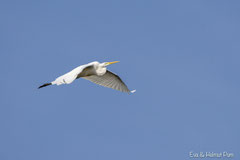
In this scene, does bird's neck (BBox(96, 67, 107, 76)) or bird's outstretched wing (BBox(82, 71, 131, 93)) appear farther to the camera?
bird's outstretched wing (BBox(82, 71, 131, 93))

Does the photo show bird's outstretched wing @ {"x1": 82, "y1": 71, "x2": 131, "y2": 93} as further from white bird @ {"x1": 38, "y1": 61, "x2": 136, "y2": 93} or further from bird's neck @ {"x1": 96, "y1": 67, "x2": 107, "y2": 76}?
bird's neck @ {"x1": 96, "y1": 67, "x2": 107, "y2": 76}

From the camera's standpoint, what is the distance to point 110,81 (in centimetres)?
2070

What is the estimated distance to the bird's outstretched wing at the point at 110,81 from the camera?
20.5 m

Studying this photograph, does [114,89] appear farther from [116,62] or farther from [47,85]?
[47,85]

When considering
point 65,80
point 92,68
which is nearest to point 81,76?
point 92,68

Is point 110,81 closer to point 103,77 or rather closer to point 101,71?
point 103,77

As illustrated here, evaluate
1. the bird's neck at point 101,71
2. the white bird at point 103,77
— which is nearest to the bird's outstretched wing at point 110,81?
the white bird at point 103,77

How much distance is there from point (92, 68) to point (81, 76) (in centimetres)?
76

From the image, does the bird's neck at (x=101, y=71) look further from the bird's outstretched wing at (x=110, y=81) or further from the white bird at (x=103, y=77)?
the bird's outstretched wing at (x=110, y=81)

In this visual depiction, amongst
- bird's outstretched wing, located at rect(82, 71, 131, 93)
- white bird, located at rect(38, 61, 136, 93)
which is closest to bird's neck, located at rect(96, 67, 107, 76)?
white bird, located at rect(38, 61, 136, 93)

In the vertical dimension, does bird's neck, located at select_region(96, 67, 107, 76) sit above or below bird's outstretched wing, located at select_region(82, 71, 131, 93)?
below

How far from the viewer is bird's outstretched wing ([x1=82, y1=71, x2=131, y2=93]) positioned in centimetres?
2048

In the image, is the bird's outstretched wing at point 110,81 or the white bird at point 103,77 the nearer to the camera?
the white bird at point 103,77

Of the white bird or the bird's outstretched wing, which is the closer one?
the white bird
